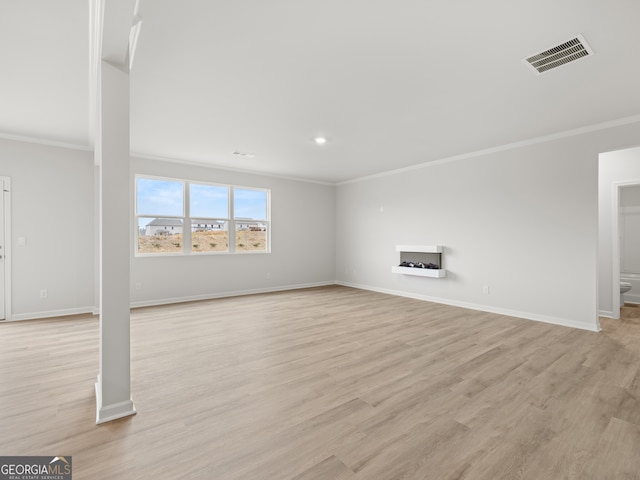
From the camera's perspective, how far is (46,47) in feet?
7.95

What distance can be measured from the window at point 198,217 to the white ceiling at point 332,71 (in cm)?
140

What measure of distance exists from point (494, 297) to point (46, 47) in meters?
6.25

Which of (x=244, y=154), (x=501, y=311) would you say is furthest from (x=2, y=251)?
(x=501, y=311)

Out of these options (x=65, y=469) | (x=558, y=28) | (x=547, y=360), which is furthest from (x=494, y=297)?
(x=65, y=469)

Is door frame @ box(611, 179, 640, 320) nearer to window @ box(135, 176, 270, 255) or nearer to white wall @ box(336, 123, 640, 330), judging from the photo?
white wall @ box(336, 123, 640, 330)

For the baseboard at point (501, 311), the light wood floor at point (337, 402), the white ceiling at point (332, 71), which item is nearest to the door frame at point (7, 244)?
the light wood floor at point (337, 402)

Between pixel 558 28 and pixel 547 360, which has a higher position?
pixel 558 28

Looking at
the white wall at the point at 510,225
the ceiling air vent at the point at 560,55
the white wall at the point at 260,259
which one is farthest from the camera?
the white wall at the point at 260,259

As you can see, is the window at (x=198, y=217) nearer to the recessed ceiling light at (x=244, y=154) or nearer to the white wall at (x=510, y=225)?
the recessed ceiling light at (x=244, y=154)

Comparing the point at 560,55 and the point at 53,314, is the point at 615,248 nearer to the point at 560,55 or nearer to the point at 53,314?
the point at 560,55

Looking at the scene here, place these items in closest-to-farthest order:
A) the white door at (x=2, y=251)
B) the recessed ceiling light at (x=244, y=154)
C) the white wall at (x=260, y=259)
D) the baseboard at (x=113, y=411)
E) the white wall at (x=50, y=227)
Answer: the baseboard at (x=113, y=411), the white door at (x=2, y=251), the white wall at (x=50, y=227), the recessed ceiling light at (x=244, y=154), the white wall at (x=260, y=259)

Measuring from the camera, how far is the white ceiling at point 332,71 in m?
2.04

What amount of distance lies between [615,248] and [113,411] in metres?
6.66

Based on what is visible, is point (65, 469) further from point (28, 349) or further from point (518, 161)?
point (518, 161)
